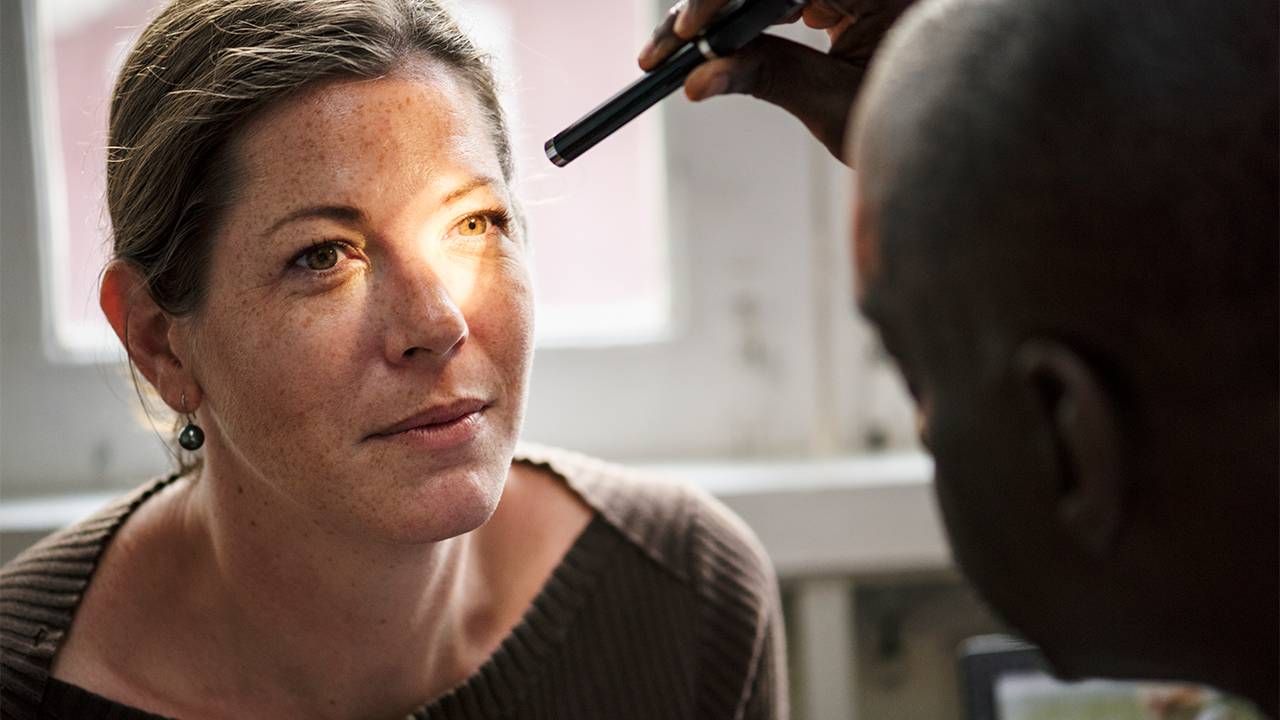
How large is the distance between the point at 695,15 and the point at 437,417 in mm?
344

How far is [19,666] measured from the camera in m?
1.10

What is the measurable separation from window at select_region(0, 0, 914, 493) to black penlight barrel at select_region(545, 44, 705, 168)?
0.85 meters

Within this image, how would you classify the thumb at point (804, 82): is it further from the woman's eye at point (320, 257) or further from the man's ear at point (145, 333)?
the man's ear at point (145, 333)

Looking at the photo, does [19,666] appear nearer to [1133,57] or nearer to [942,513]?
[942,513]

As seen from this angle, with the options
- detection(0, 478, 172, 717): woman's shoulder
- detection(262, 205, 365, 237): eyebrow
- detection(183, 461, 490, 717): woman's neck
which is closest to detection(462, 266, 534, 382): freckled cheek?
detection(262, 205, 365, 237): eyebrow

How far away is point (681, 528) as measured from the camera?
4.39 ft

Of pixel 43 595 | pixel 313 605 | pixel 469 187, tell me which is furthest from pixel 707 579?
pixel 43 595

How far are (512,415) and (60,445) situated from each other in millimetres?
1007

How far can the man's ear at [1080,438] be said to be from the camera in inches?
19.8

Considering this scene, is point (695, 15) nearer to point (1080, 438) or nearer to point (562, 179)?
point (1080, 438)

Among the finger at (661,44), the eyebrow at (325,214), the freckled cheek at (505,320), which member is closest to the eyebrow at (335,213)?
the eyebrow at (325,214)

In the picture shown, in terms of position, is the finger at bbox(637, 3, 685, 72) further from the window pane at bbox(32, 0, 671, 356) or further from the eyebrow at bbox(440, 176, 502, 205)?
the window pane at bbox(32, 0, 671, 356)

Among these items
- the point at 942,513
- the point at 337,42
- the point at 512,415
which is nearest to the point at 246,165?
the point at 337,42

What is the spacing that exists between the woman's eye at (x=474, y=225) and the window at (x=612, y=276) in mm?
689
